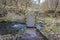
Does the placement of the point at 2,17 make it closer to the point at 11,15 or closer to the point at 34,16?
the point at 11,15

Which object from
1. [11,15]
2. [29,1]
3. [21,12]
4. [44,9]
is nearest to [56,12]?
[44,9]

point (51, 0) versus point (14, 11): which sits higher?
point (51, 0)

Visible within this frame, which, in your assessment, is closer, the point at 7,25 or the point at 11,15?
the point at 7,25

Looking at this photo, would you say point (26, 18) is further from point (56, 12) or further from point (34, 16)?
point (56, 12)

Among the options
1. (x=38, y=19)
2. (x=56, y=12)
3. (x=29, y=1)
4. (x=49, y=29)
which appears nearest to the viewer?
(x=49, y=29)

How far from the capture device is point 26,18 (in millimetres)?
7371

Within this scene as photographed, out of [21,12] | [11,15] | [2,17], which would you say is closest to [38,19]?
[21,12]

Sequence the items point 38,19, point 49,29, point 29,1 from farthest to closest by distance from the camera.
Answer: point 38,19 < point 29,1 < point 49,29

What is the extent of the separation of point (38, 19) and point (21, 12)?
1066mm

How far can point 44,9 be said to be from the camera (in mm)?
7684

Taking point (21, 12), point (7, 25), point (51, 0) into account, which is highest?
point (51, 0)

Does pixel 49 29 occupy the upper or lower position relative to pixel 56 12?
Answer: lower

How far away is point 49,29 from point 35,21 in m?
1.45

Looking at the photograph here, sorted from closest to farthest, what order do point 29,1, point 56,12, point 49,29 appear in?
point 49,29 < point 56,12 < point 29,1
